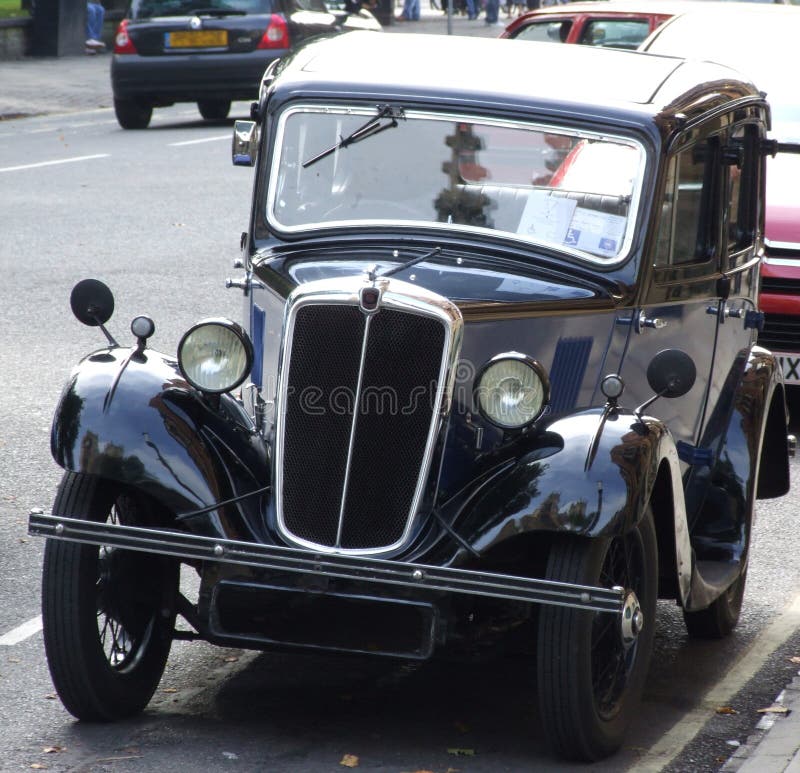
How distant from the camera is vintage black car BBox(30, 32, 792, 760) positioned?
436 cm

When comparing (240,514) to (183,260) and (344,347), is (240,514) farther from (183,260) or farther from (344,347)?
(183,260)

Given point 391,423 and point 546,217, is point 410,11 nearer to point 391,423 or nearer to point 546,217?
point 546,217

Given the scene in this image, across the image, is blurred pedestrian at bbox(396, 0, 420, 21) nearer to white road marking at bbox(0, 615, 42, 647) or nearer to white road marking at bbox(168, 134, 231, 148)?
white road marking at bbox(168, 134, 231, 148)

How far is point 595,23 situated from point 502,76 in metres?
9.57

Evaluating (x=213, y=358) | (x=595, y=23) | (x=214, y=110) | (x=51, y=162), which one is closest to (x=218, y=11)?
(x=214, y=110)

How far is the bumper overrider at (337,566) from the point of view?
13.7 ft

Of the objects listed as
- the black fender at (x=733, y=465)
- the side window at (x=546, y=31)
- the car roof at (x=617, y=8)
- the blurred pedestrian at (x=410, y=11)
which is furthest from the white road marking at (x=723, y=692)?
the blurred pedestrian at (x=410, y=11)

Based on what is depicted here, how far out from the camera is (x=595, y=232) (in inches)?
201

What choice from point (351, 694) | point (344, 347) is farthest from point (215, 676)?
point (344, 347)

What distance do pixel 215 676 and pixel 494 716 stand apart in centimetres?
92

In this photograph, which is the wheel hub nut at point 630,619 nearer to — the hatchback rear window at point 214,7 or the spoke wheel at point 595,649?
the spoke wheel at point 595,649

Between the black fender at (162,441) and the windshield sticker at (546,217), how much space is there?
3.61 feet

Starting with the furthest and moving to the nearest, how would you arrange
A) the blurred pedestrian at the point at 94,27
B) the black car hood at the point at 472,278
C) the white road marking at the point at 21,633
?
the blurred pedestrian at the point at 94,27 < the white road marking at the point at 21,633 < the black car hood at the point at 472,278

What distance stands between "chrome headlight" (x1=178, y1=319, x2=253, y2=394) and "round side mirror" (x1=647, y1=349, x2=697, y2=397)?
116cm
